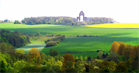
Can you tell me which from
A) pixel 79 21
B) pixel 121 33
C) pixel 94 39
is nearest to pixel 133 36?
pixel 121 33

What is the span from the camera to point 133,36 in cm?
7412

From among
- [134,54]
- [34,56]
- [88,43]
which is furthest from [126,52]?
[34,56]

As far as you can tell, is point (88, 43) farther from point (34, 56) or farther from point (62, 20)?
point (62, 20)

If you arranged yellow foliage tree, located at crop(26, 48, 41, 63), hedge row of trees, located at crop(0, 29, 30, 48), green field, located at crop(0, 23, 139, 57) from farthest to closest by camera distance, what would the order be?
hedge row of trees, located at crop(0, 29, 30, 48) → green field, located at crop(0, 23, 139, 57) → yellow foliage tree, located at crop(26, 48, 41, 63)

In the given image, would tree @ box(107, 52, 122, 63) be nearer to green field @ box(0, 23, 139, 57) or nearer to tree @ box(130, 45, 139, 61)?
tree @ box(130, 45, 139, 61)

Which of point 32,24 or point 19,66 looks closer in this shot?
point 19,66

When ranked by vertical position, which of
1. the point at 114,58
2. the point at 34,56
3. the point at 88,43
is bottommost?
the point at 34,56

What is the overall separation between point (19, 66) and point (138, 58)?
80.4 ft

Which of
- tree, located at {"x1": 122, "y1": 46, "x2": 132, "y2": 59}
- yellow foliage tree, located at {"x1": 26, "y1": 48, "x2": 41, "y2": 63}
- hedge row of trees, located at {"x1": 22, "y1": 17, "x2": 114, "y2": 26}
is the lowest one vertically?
yellow foliage tree, located at {"x1": 26, "y1": 48, "x2": 41, "y2": 63}

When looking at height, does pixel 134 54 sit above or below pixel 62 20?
below

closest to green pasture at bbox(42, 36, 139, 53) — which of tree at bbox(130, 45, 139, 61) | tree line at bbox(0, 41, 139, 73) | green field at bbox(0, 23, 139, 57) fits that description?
green field at bbox(0, 23, 139, 57)

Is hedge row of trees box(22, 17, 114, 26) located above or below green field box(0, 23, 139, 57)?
above

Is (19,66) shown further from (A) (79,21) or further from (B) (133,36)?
(A) (79,21)

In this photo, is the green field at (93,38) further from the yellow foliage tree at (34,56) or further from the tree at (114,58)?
the tree at (114,58)
